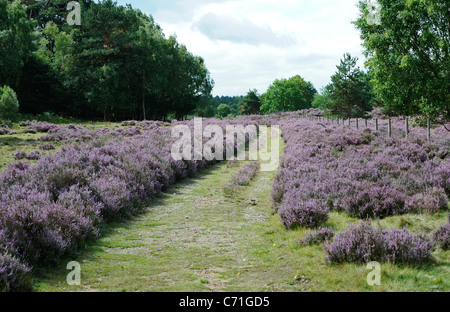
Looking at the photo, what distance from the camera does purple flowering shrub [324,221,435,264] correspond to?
472cm

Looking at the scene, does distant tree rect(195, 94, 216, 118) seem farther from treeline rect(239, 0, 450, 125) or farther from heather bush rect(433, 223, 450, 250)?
heather bush rect(433, 223, 450, 250)

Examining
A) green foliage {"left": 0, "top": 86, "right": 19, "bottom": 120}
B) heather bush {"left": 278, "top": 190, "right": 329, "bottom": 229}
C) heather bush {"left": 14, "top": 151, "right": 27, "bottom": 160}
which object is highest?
green foliage {"left": 0, "top": 86, "right": 19, "bottom": 120}

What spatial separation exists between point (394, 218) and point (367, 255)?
264 cm

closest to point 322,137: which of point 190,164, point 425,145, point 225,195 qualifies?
point 425,145

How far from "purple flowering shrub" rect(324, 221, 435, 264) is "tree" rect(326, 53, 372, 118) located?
1297 inches

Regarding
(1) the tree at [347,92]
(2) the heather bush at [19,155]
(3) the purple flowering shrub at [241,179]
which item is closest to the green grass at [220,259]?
(3) the purple flowering shrub at [241,179]

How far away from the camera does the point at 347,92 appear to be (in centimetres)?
3619

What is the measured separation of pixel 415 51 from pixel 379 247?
40.0 feet

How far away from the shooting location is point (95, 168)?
10148mm

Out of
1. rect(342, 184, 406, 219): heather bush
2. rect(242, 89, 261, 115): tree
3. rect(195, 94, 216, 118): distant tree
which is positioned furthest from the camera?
rect(242, 89, 261, 115): tree

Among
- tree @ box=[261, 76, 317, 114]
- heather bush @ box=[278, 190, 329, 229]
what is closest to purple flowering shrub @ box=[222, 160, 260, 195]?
heather bush @ box=[278, 190, 329, 229]

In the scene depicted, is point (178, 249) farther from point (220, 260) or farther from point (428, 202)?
point (428, 202)

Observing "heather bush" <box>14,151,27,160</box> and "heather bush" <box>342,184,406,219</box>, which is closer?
"heather bush" <box>342,184,406,219</box>

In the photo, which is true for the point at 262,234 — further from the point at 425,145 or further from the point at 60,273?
the point at 425,145
